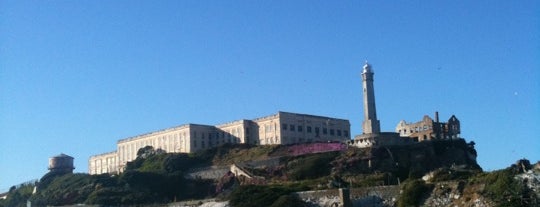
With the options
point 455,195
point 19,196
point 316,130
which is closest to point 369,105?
point 316,130

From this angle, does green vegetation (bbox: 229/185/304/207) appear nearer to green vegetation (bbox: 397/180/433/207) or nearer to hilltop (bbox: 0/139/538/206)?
hilltop (bbox: 0/139/538/206)

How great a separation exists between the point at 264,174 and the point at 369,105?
1953 cm

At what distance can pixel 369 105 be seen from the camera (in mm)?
91188

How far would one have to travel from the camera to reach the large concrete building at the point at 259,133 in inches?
3784

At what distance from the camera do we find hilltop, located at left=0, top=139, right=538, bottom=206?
2448 inches

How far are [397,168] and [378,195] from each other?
72.7ft

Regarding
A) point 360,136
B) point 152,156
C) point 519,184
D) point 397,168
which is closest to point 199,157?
point 152,156

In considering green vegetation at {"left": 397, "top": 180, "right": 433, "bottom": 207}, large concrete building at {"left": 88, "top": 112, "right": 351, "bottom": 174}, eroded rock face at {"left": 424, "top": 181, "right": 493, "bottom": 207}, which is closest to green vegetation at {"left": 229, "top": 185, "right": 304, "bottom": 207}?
green vegetation at {"left": 397, "top": 180, "right": 433, "bottom": 207}

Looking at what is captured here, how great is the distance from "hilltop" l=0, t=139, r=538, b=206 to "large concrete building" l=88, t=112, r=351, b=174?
17.6 feet

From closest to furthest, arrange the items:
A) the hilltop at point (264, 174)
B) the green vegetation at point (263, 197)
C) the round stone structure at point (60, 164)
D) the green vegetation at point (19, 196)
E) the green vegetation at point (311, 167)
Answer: the green vegetation at point (263, 197)
the hilltop at point (264, 174)
the green vegetation at point (311, 167)
the green vegetation at point (19, 196)
the round stone structure at point (60, 164)

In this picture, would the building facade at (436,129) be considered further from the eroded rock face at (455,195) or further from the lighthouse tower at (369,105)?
the eroded rock face at (455,195)

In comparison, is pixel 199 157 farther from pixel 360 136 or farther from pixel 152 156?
pixel 360 136

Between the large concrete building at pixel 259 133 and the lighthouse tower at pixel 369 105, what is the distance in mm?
7900

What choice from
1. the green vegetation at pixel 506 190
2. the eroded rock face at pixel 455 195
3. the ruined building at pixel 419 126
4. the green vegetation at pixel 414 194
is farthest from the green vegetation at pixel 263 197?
the ruined building at pixel 419 126
